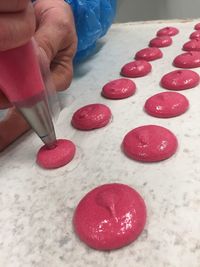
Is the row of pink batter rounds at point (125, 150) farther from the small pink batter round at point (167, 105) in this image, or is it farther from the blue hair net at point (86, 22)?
the blue hair net at point (86, 22)

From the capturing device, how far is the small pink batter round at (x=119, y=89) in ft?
2.27

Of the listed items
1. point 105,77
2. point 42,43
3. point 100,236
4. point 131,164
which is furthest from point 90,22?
point 100,236

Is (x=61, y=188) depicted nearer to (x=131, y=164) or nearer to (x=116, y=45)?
(x=131, y=164)

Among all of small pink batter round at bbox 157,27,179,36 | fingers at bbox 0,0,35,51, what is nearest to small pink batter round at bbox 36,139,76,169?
fingers at bbox 0,0,35,51

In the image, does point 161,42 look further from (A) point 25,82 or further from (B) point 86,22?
(A) point 25,82

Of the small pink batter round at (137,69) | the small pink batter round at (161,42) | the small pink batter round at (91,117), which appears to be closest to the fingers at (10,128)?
the small pink batter round at (91,117)

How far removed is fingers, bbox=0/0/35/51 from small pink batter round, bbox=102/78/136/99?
360mm

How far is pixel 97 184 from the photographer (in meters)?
0.47

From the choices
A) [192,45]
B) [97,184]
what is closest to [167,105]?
[97,184]

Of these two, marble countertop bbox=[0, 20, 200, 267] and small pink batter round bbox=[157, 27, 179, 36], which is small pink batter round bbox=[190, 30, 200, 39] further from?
marble countertop bbox=[0, 20, 200, 267]

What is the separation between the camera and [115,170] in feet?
1.62

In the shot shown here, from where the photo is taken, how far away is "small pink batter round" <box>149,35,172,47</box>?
94cm

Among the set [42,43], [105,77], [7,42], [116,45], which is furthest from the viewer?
[116,45]

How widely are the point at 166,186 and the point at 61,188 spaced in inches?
5.9
